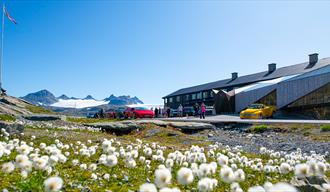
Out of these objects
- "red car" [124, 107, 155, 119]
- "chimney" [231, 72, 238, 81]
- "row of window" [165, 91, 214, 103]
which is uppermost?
"chimney" [231, 72, 238, 81]

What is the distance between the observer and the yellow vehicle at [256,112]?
1656 inches

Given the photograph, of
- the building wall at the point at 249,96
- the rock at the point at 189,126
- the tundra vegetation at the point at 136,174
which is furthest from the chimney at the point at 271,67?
the tundra vegetation at the point at 136,174

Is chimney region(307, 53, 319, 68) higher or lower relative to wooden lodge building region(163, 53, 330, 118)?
higher

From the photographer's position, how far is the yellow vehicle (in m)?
42.1

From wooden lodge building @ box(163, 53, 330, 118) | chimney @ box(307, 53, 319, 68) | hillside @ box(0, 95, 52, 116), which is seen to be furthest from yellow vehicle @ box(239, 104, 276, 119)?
chimney @ box(307, 53, 319, 68)

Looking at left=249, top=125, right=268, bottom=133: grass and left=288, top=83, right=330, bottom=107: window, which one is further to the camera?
left=288, top=83, right=330, bottom=107: window

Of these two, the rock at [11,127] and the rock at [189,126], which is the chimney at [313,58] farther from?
the rock at [11,127]

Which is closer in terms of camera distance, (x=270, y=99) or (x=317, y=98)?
(x=317, y=98)

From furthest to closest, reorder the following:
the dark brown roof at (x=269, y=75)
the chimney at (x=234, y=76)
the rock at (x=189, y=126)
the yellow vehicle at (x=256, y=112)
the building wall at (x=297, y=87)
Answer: the chimney at (x=234, y=76) < the dark brown roof at (x=269, y=75) < the building wall at (x=297, y=87) < the yellow vehicle at (x=256, y=112) < the rock at (x=189, y=126)

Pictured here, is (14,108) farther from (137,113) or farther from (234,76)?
(234,76)

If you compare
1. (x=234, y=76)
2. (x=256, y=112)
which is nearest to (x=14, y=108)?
(x=256, y=112)

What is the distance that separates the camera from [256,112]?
42.7m

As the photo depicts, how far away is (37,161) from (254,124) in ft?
81.9

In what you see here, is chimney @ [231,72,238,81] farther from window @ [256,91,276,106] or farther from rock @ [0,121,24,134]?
rock @ [0,121,24,134]
